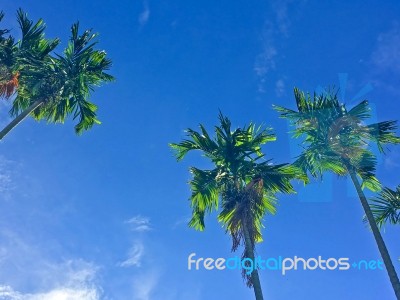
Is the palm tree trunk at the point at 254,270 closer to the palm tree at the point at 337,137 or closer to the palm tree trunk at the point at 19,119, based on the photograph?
the palm tree at the point at 337,137

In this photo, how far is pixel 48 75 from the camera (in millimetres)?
16766

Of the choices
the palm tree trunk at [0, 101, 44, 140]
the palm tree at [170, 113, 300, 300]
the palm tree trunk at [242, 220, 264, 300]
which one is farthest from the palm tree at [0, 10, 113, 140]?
the palm tree trunk at [242, 220, 264, 300]

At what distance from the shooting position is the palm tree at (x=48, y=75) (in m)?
16.4

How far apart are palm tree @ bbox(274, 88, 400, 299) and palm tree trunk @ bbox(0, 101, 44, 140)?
10.1 meters

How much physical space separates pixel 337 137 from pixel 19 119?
12.8 m

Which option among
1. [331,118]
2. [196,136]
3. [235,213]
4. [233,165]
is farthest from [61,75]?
[331,118]

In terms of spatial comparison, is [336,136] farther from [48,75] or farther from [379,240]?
[48,75]

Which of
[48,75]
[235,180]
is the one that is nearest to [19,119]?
[48,75]

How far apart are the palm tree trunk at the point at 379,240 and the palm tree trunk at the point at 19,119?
12761 mm

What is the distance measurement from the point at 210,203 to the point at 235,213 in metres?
1.81

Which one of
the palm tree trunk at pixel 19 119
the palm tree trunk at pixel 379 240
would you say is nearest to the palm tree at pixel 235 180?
the palm tree trunk at pixel 379 240

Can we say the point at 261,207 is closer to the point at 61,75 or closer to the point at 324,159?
the point at 324,159

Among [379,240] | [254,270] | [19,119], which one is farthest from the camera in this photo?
[19,119]

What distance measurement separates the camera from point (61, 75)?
17.0 metres
